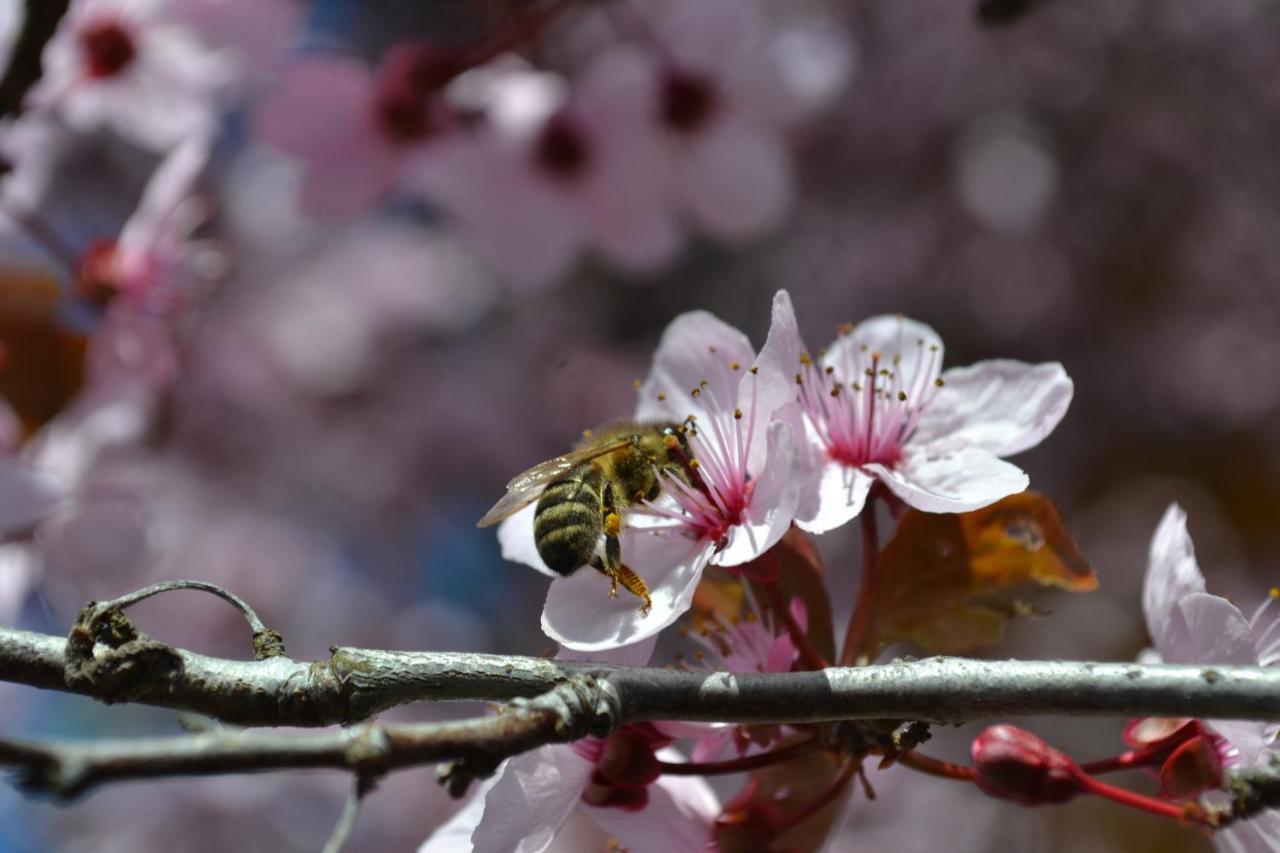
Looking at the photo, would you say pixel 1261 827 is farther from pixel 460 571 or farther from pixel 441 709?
pixel 460 571

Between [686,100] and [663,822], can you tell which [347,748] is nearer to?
[663,822]

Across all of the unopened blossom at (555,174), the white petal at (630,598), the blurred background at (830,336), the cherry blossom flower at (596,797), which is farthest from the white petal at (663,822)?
the blurred background at (830,336)

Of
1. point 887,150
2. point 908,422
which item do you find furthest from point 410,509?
point 908,422

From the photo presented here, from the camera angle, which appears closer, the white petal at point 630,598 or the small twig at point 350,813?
the small twig at point 350,813

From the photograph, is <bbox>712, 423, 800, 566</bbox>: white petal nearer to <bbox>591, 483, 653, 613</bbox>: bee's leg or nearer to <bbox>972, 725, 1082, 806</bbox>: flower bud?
<bbox>591, 483, 653, 613</bbox>: bee's leg

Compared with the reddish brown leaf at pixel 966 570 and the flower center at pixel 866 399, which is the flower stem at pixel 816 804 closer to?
the reddish brown leaf at pixel 966 570

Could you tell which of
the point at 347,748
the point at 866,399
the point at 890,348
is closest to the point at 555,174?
the point at 890,348

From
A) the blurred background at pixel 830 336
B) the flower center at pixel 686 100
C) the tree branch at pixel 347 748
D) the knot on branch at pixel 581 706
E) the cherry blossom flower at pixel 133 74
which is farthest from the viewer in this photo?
the blurred background at pixel 830 336
